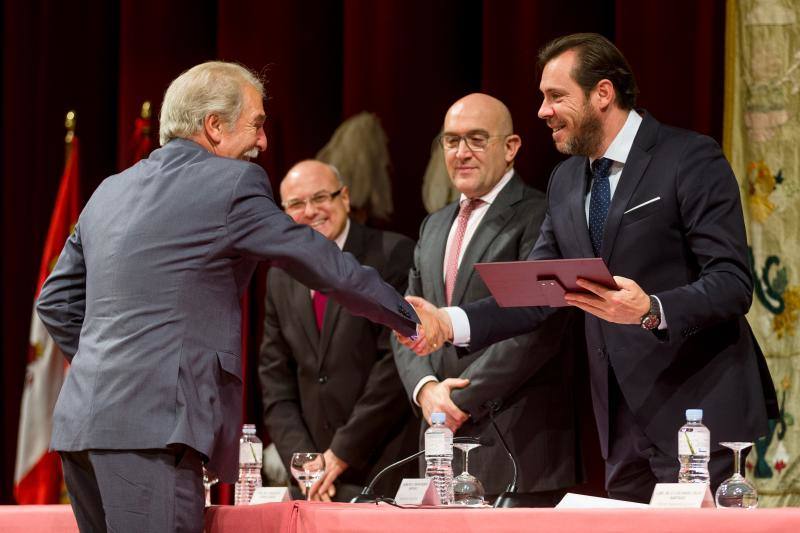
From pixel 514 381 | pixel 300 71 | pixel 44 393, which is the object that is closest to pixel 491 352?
pixel 514 381

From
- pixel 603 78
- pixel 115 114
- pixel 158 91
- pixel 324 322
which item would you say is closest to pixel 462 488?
pixel 603 78

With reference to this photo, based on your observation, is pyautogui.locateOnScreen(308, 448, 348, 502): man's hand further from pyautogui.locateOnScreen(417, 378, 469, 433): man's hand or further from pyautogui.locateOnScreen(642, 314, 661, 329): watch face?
pyautogui.locateOnScreen(642, 314, 661, 329): watch face

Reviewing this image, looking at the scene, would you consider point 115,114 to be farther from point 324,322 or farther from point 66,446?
point 66,446

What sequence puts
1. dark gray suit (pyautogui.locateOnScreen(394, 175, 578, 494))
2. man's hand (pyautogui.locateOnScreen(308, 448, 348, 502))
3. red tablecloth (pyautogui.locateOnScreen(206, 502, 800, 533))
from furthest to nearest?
man's hand (pyautogui.locateOnScreen(308, 448, 348, 502)) → dark gray suit (pyautogui.locateOnScreen(394, 175, 578, 494)) → red tablecloth (pyautogui.locateOnScreen(206, 502, 800, 533))

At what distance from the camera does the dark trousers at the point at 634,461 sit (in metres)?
2.51

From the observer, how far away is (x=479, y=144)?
3.47 metres

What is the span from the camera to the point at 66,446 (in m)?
2.10

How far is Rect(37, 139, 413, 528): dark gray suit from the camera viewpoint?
2.07 metres

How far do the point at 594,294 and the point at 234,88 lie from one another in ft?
2.82

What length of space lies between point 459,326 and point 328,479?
35.3 inches

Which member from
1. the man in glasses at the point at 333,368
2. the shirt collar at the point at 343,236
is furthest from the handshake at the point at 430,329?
the shirt collar at the point at 343,236

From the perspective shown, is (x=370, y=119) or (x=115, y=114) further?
(x=115, y=114)

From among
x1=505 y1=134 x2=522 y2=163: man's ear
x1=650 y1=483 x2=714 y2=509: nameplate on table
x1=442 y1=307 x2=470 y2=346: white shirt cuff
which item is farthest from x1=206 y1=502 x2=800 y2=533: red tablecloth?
x1=505 y1=134 x2=522 y2=163: man's ear

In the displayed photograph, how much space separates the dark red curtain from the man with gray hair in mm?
1724
